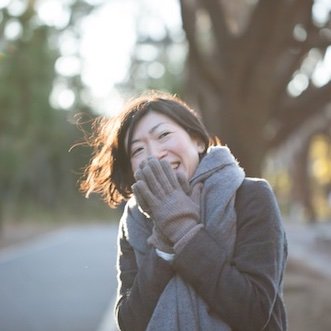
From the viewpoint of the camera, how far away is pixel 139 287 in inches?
108

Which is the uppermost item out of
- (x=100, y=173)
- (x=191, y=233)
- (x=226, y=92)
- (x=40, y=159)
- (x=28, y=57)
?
(x=40, y=159)

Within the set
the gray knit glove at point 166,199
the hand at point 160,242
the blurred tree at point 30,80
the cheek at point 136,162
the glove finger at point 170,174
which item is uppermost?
the blurred tree at point 30,80

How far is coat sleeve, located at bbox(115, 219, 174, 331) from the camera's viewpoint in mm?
2691

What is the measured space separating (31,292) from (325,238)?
9195mm

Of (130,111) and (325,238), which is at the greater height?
(325,238)

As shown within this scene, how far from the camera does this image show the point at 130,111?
116 inches

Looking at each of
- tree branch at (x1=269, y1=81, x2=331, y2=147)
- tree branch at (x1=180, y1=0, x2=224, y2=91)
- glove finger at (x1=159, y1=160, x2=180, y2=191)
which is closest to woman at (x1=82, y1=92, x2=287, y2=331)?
glove finger at (x1=159, y1=160, x2=180, y2=191)

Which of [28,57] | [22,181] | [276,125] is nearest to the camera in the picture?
[276,125]

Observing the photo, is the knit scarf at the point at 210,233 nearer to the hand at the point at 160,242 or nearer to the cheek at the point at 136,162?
the hand at the point at 160,242

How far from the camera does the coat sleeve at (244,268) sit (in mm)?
2574

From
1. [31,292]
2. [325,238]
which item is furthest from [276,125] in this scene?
[325,238]

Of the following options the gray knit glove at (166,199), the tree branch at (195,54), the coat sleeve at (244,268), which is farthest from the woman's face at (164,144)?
the tree branch at (195,54)

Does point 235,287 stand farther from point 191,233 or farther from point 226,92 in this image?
point 226,92

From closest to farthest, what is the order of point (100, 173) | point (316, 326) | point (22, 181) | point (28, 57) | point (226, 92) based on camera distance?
point (100, 173), point (316, 326), point (226, 92), point (28, 57), point (22, 181)
